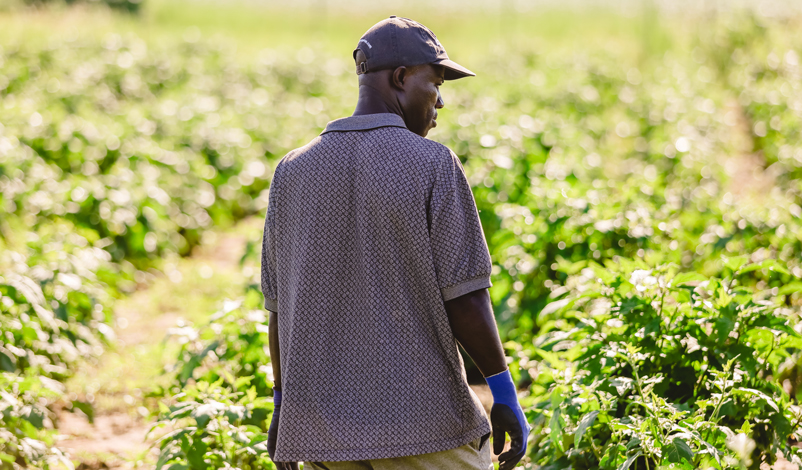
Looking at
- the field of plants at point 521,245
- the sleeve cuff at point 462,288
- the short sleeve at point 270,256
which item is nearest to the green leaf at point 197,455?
the field of plants at point 521,245

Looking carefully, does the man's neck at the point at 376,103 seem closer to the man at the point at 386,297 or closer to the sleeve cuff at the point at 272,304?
the man at the point at 386,297

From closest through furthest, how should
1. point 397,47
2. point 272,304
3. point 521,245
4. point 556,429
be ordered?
1. point 397,47
2. point 272,304
3. point 556,429
4. point 521,245

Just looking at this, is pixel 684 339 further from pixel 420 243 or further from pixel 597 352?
pixel 420 243

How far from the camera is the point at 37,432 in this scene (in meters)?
3.23

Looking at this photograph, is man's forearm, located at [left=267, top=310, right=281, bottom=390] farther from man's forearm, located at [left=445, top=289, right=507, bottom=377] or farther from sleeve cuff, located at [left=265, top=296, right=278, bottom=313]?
man's forearm, located at [left=445, top=289, right=507, bottom=377]

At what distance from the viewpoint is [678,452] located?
2.10 m

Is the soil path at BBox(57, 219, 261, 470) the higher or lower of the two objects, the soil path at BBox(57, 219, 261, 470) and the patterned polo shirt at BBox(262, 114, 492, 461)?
the lower

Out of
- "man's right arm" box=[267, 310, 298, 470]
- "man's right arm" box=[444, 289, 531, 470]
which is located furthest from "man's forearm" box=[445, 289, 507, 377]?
"man's right arm" box=[267, 310, 298, 470]

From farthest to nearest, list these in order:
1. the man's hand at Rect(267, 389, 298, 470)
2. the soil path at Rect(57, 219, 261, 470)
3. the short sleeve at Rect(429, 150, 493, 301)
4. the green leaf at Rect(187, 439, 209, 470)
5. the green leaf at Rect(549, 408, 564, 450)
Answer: the soil path at Rect(57, 219, 261, 470), the green leaf at Rect(187, 439, 209, 470), the green leaf at Rect(549, 408, 564, 450), the man's hand at Rect(267, 389, 298, 470), the short sleeve at Rect(429, 150, 493, 301)

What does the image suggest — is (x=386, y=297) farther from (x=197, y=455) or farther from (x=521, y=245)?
(x=521, y=245)

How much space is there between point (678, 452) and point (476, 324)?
2.34 feet

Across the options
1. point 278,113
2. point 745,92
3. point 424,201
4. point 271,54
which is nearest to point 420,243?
point 424,201

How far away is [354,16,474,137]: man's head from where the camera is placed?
6.49 feet

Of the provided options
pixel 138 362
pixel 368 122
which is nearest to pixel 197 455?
pixel 368 122
